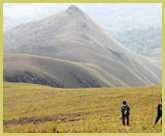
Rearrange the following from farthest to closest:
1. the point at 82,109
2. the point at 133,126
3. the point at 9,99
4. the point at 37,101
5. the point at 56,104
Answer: the point at 9,99 < the point at 37,101 < the point at 56,104 < the point at 82,109 < the point at 133,126

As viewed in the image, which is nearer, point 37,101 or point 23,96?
point 37,101

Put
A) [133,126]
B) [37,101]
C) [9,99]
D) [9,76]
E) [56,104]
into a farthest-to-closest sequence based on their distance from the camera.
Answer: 1. [9,76]
2. [9,99]
3. [37,101]
4. [56,104]
5. [133,126]

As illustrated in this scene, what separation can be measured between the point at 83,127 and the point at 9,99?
5664 centimetres

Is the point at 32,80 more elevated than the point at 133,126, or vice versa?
the point at 32,80

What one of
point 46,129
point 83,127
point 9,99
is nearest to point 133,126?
point 83,127

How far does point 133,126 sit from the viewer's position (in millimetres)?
38531

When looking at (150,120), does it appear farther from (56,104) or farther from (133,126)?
(56,104)

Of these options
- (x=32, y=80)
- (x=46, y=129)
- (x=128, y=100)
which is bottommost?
(x=46, y=129)

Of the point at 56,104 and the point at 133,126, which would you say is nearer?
the point at 133,126

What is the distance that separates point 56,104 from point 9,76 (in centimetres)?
11076

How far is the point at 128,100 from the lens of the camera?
7338cm

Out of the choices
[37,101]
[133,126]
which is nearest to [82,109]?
[37,101]

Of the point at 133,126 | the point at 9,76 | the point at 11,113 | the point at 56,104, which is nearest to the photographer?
the point at 133,126

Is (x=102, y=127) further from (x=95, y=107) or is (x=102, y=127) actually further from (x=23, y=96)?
(x=23, y=96)
